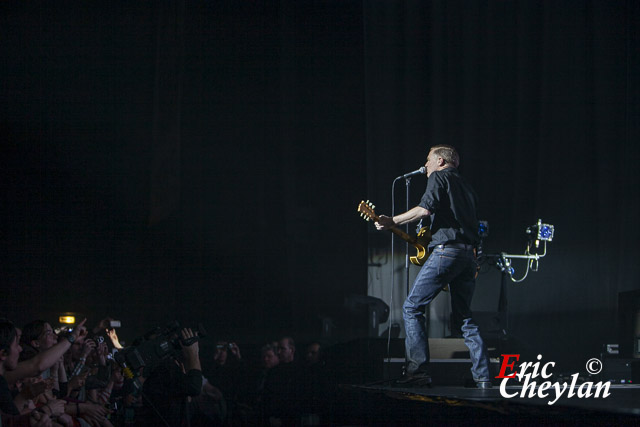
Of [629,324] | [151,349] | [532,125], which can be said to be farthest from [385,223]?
[532,125]

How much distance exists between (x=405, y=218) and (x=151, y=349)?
1.81 m

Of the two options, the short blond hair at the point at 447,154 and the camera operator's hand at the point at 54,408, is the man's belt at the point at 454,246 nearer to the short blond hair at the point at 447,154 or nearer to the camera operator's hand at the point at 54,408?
the short blond hair at the point at 447,154

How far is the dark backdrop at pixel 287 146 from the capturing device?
9328 mm

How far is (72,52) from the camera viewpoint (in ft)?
31.4

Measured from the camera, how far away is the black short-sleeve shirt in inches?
172

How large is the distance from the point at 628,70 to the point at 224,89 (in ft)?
19.8

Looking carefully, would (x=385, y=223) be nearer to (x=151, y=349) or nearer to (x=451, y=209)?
(x=451, y=209)

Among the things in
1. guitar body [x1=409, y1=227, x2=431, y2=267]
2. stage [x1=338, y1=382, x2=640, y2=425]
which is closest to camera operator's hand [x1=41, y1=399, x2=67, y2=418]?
stage [x1=338, y1=382, x2=640, y2=425]

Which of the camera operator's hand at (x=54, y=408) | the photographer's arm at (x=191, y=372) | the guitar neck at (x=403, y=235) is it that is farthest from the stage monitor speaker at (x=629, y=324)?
the camera operator's hand at (x=54, y=408)

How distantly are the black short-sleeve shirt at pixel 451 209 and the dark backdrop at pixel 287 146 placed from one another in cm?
461

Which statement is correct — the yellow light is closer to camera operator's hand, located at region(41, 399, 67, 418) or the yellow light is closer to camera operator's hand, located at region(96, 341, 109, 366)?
camera operator's hand, located at region(96, 341, 109, 366)

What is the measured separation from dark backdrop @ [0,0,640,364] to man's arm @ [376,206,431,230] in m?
4.70

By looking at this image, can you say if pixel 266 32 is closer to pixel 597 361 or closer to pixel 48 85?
pixel 48 85

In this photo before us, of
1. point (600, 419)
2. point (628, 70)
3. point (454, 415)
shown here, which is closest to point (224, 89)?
point (628, 70)
